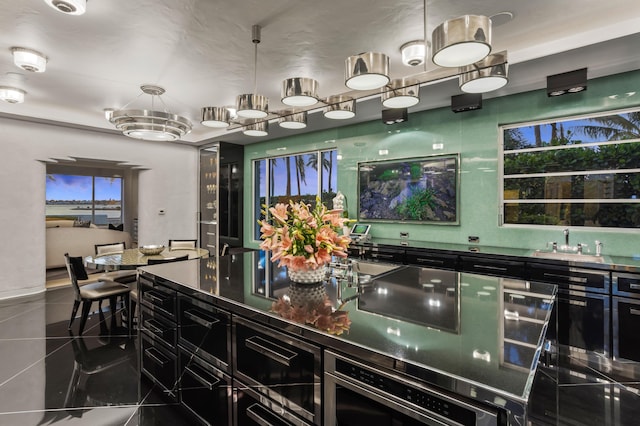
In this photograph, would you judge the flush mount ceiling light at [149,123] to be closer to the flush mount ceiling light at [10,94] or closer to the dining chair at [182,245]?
the dining chair at [182,245]

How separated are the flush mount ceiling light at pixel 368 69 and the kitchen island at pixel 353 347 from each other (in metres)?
1.31

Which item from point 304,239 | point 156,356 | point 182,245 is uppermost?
point 304,239

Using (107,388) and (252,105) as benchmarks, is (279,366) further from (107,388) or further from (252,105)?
(107,388)

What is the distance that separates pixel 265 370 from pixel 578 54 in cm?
366

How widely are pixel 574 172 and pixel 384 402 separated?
3894mm

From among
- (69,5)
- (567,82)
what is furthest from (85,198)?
(567,82)

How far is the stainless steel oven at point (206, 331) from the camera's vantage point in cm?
178

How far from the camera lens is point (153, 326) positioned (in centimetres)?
241

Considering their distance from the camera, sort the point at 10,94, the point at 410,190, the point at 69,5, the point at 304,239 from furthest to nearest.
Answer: the point at 410,190
the point at 10,94
the point at 69,5
the point at 304,239

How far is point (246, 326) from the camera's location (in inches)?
64.5

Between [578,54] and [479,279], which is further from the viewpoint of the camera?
[578,54]

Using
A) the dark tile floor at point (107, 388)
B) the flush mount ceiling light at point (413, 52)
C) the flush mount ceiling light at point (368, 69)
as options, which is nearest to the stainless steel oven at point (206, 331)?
the dark tile floor at point (107, 388)

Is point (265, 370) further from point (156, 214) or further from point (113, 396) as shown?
point (156, 214)

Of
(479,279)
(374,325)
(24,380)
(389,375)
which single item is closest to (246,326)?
(374,325)
